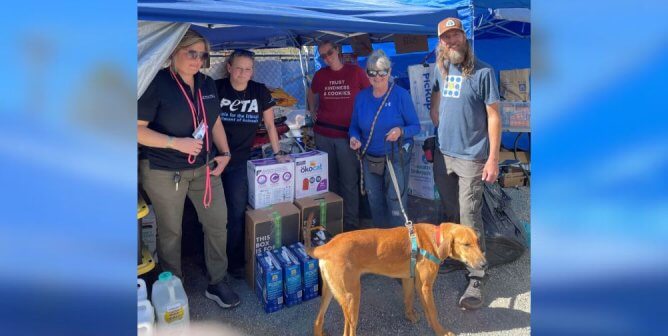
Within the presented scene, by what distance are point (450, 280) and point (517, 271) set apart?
1.99ft

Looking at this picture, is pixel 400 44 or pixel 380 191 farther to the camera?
pixel 400 44

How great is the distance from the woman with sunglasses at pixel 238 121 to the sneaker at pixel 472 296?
176 centimetres

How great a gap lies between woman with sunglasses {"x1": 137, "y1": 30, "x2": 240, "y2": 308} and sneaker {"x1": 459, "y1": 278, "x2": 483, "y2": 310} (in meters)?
1.66

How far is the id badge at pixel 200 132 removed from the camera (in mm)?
2855

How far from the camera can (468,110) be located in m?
3.09

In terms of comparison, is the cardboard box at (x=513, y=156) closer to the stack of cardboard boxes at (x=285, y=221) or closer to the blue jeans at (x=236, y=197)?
the stack of cardboard boxes at (x=285, y=221)

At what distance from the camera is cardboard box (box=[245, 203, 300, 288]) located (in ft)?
11.3

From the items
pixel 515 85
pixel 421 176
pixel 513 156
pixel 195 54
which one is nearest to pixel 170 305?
pixel 195 54

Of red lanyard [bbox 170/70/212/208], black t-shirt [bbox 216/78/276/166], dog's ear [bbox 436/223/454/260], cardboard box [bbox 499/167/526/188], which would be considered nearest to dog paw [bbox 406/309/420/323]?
dog's ear [bbox 436/223/454/260]

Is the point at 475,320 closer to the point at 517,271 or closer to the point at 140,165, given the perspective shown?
the point at 517,271

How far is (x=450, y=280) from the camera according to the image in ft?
12.1

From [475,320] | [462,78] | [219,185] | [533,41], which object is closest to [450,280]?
[475,320]

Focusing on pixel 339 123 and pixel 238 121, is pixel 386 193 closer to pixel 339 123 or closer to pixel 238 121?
pixel 339 123

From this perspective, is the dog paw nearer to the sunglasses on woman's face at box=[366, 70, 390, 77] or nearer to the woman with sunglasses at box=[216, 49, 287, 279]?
the woman with sunglasses at box=[216, 49, 287, 279]
